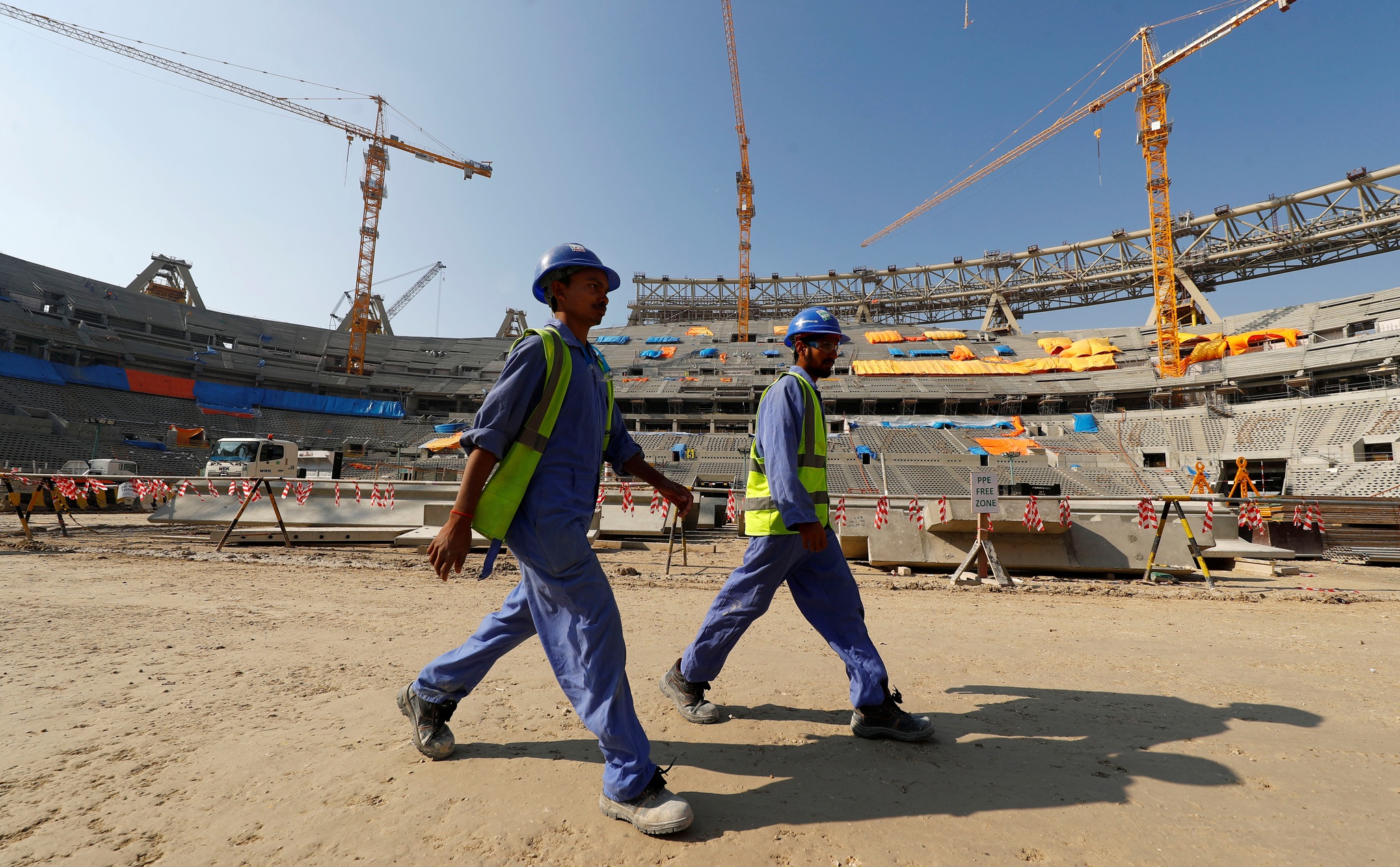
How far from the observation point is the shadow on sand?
5.94 ft

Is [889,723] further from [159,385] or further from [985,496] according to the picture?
[159,385]

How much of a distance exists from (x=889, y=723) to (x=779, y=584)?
2.32 feet

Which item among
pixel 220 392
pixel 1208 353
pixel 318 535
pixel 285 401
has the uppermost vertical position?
pixel 1208 353

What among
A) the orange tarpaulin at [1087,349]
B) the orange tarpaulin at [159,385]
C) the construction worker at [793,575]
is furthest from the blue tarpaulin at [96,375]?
the orange tarpaulin at [1087,349]

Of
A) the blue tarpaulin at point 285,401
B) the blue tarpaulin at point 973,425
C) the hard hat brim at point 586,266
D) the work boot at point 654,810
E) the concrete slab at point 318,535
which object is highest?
the blue tarpaulin at point 285,401

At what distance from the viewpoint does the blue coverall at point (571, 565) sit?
68.5 inches

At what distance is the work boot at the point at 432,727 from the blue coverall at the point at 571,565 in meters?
0.53

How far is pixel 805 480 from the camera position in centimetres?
254

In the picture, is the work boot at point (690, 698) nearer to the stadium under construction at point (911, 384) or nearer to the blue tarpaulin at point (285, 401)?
the stadium under construction at point (911, 384)

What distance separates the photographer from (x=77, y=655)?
3.15m

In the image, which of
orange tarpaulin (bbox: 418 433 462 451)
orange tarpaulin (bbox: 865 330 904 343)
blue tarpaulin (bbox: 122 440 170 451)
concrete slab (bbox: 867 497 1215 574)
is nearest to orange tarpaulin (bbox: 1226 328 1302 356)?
orange tarpaulin (bbox: 865 330 904 343)

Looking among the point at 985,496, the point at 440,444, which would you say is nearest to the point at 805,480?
the point at 985,496

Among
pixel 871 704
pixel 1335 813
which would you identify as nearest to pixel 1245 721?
pixel 1335 813

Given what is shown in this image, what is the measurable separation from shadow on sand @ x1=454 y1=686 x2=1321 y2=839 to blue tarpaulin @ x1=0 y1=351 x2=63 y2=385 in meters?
44.0
